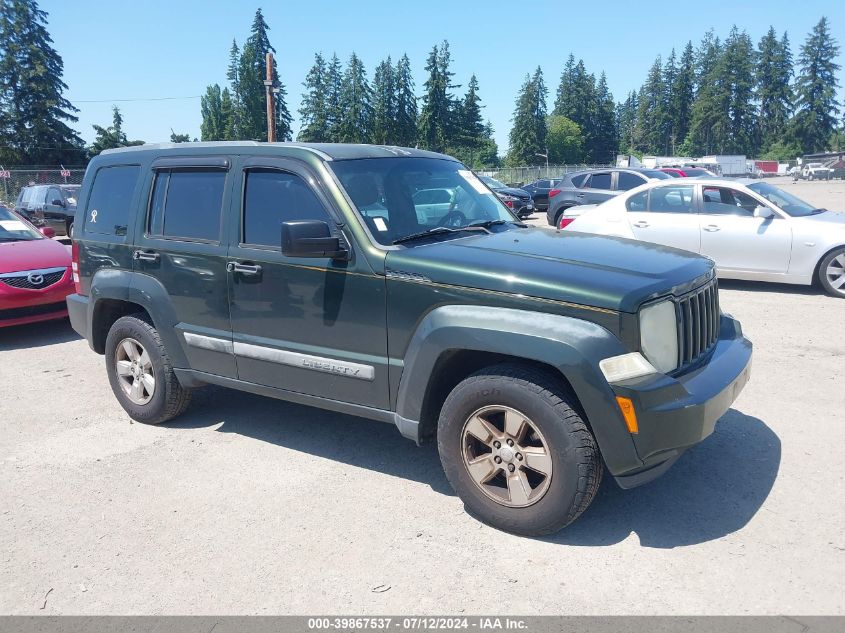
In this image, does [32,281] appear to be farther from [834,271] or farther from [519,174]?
[519,174]

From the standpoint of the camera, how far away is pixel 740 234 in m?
9.78

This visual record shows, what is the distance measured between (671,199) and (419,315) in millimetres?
7926

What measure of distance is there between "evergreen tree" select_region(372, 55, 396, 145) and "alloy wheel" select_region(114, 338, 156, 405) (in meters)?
84.6

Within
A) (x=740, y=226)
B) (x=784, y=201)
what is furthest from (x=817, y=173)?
(x=740, y=226)

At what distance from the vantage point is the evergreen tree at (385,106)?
87688 millimetres

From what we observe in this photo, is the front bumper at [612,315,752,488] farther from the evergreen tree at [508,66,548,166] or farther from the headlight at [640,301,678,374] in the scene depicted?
the evergreen tree at [508,66,548,166]

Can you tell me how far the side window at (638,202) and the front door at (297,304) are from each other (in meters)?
7.68

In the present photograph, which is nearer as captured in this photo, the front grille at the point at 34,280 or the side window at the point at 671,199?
the front grille at the point at 34,280

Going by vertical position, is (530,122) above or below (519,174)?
above

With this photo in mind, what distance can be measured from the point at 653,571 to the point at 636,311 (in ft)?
4.02

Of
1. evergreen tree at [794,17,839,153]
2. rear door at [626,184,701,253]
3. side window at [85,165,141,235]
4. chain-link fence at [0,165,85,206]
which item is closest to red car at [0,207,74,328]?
side window at [85,165,141,235]

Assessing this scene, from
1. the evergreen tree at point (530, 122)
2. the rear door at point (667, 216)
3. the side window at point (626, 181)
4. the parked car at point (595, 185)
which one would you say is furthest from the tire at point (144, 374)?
the evergreen tree at point (530, 122)

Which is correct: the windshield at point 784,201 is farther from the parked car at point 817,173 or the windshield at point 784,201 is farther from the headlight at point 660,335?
the parked car at point 817,173

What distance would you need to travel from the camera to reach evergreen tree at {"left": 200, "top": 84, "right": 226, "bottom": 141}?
10619 centimetres
